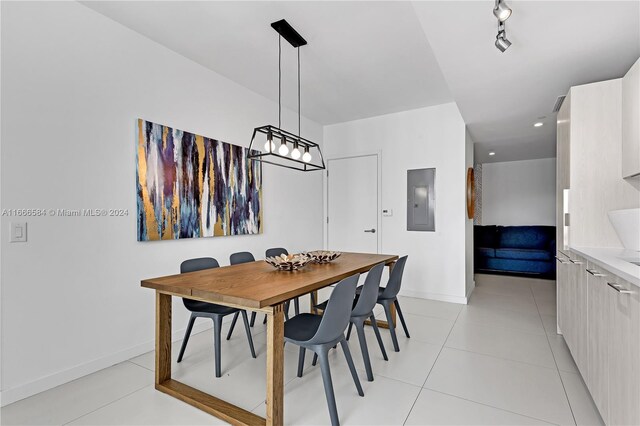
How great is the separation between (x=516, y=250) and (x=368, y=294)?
498 centimetres

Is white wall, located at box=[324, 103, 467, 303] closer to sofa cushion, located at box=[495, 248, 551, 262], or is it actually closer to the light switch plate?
sofa cushion, located at box=[495, 248, 551, 262]

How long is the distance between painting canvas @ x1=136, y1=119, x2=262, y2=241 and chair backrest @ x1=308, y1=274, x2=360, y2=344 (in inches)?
69.4

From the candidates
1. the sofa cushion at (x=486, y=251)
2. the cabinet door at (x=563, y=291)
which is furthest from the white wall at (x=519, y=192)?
the cabinet door at (x=563, y=291)

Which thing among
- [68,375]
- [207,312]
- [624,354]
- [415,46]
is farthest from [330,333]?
[415,46]

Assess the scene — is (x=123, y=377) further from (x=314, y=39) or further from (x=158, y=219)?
(x=314, y=39)

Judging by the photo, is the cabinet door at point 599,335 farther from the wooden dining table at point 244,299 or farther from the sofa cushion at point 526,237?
the sofa cushion at point 526,237

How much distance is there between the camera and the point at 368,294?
7.07ft

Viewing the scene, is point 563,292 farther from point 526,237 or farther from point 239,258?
point 526,237

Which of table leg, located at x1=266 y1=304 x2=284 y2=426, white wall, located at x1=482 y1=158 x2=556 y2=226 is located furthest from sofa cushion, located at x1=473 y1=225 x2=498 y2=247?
table leg, located at x1=266 y1=304 x2=284 y2=426

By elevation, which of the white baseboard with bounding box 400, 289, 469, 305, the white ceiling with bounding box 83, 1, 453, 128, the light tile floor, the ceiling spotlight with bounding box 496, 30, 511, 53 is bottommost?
the light tile floor

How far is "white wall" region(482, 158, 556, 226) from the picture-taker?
6383 mm

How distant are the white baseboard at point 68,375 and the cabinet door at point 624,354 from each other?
118 inches

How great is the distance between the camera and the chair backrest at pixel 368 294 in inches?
83.1

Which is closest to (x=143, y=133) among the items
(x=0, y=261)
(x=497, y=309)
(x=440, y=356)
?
(x=0, y=261)
